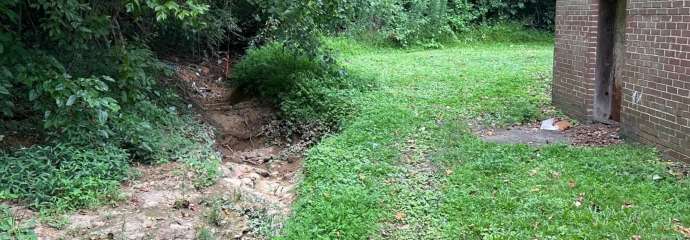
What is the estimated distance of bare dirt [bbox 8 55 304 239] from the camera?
196 inches

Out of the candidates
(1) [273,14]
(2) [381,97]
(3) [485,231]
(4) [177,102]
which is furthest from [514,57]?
(3) [485,231]

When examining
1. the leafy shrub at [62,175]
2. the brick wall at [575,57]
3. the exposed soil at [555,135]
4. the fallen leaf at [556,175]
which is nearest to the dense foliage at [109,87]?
the leafy shrub at [62,175]

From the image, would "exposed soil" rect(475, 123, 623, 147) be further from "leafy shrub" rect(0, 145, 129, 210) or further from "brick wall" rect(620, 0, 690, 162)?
"leafy shrub" rect(0, 145, 129, 210)

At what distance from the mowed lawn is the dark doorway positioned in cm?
83

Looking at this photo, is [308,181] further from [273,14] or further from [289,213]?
[273,14]

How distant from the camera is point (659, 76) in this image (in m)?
6.50

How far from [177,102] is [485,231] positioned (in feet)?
17.9

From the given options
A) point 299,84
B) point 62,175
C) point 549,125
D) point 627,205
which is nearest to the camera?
point 627,205

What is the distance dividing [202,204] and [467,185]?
2310 millimetres

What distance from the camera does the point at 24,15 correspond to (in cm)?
664

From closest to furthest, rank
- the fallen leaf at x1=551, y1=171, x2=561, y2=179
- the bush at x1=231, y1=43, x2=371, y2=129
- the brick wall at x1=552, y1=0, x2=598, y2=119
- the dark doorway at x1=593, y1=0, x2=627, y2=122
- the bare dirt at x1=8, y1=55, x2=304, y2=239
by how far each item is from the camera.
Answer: the bare dirt at x1=8, y1=55, x2=304, y2=239, the fallen leaf at x1=551, y1=171, x2=561, y2=179, the dark doorway at x1=593, y1=0, x2=627, y2=122, the brick wall at x1=552, y1=0, x2=598, y2=119, the bush at x1=231, y1=43, x2=371, y2=129

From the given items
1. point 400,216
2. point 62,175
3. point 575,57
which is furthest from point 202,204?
point 575,57

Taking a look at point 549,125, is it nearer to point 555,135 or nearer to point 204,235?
point 555,135

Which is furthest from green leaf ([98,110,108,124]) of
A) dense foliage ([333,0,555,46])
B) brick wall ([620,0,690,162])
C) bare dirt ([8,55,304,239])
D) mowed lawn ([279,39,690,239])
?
dense foliage ([333,0,555,46])
